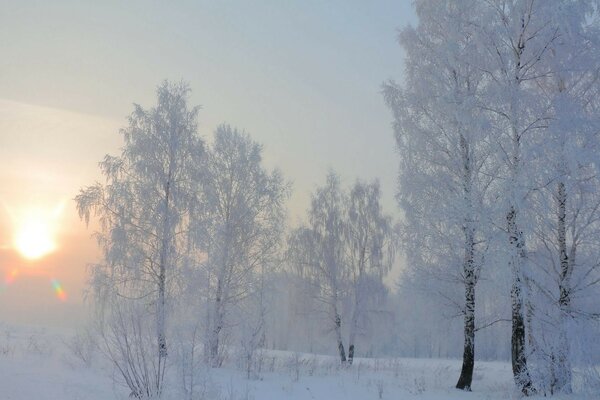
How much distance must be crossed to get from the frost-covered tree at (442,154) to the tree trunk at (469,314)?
0.9 inches

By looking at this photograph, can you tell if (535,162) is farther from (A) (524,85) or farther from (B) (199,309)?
(B) (199,309)

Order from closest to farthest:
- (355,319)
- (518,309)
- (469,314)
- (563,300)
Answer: (518,309) < (563,300) < (469,314) < (355,319)

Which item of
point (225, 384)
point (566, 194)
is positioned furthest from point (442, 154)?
point (225, 384)

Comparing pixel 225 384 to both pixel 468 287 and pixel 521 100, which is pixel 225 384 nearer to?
pixel 468 287

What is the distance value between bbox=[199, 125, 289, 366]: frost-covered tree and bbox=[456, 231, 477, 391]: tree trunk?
7.99 metres

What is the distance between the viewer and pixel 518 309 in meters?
11.3

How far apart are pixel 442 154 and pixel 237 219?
8458 mm

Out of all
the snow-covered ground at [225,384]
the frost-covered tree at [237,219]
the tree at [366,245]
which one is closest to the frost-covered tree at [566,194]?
the snow-covered ground at [225,384]

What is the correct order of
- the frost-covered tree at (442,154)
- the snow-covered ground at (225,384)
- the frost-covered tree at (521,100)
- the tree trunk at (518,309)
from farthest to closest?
the frost-covered tree at (442,154)
the frost-covered tree at (521,100)
the tree trunk at (518,309)
the snow-covered ground at (225,384)

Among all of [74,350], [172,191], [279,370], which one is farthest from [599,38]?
[74,350]

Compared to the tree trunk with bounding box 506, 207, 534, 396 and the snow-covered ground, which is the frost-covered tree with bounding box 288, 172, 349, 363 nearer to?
the snow-covered ground

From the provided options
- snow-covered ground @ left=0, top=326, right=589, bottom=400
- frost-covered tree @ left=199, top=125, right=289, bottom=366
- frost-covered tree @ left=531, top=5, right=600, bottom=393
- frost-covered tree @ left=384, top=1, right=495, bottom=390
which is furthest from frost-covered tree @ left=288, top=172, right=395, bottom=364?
frost-covered tree @ left=531, top=5, right=600, bottom=393

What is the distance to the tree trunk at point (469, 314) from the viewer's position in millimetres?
12859

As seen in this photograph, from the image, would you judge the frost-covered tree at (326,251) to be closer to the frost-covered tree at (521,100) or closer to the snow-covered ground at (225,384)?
the snow-covered ground at (225,384)
